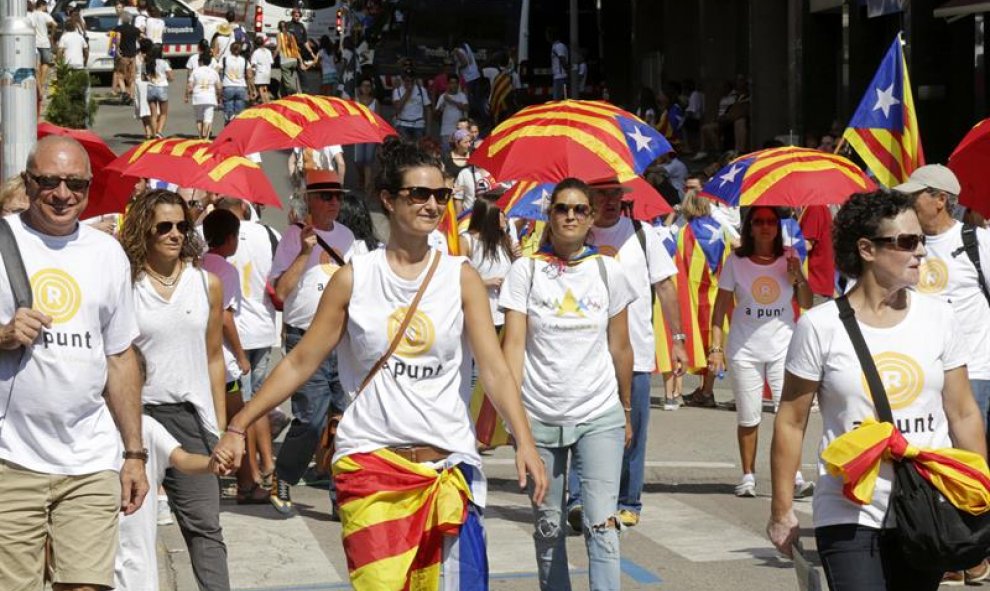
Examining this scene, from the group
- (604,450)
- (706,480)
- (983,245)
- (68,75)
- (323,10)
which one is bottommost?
(706,480)

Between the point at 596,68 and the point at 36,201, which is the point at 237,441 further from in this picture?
the point at 596,68

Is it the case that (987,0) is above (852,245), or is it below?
above

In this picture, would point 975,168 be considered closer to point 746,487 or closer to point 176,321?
point 746,487

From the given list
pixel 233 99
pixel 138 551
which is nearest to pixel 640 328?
pixel 138 551

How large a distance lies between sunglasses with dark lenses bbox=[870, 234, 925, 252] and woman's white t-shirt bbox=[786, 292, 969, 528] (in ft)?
0.60

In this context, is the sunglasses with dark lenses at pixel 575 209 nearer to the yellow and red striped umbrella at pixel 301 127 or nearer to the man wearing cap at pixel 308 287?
the man wearing cap at pixel 308 287

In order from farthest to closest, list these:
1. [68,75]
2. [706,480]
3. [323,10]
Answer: [323,10] → [68,75] → [706,480]

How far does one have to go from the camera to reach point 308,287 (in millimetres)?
10391

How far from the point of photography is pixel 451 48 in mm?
38875

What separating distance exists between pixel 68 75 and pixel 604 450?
73.8 feet

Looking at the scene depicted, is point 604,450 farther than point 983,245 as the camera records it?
No

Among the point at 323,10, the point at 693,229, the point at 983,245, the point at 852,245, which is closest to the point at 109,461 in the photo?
the point at 852,245

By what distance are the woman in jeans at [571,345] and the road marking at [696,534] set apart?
1.53m

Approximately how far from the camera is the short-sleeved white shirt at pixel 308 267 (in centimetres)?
1038
